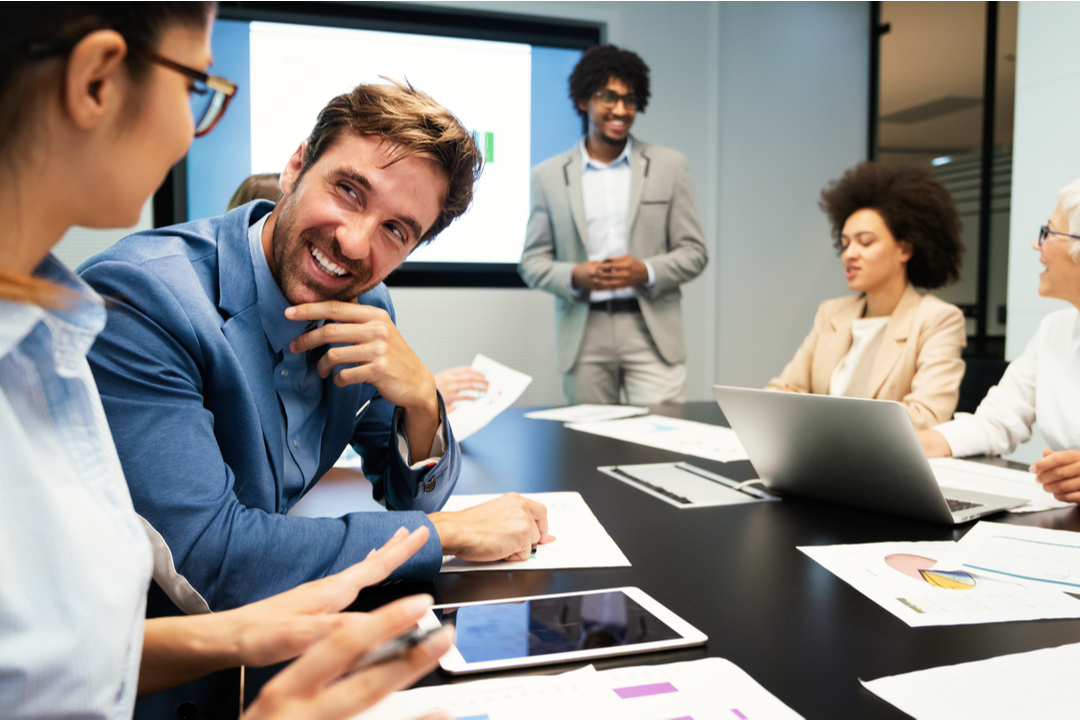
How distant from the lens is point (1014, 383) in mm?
1794

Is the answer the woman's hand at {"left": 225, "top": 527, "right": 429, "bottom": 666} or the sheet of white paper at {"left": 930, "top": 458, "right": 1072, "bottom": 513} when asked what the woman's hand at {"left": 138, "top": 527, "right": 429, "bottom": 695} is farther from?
the sheet of white paper at {"left": 930, "top": 458, "right": 1072, "bottom": 513}

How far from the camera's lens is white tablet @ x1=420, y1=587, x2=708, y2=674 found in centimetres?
63

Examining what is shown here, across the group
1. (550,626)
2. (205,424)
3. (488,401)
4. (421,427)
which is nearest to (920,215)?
(488,401)

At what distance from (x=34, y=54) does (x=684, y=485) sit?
111cm

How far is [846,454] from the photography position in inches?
42.8

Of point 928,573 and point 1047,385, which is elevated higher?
point 1047,385

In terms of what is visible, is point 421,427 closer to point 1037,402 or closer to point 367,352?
point 367,352

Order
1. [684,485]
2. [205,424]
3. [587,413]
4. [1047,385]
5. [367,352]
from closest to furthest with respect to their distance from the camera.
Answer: [205,424] → [367,352] → [684,485] → [1047,385] → [587,413]

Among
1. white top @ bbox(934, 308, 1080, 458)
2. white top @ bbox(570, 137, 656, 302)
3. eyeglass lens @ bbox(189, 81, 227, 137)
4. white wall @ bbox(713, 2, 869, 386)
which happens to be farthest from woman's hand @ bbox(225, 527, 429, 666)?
white wall @ bbox(713, 2, 869, 386)

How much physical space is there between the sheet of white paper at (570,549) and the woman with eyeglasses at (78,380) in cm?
42

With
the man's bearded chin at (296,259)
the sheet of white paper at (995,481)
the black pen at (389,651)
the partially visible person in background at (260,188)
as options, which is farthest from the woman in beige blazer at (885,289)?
the black pen at (389,651)

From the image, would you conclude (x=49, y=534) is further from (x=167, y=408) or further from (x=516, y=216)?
(x=516, y=216)

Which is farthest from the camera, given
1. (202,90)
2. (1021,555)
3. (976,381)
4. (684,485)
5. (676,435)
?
(976,381)

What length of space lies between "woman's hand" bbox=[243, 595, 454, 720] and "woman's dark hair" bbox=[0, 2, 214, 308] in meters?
0.30
